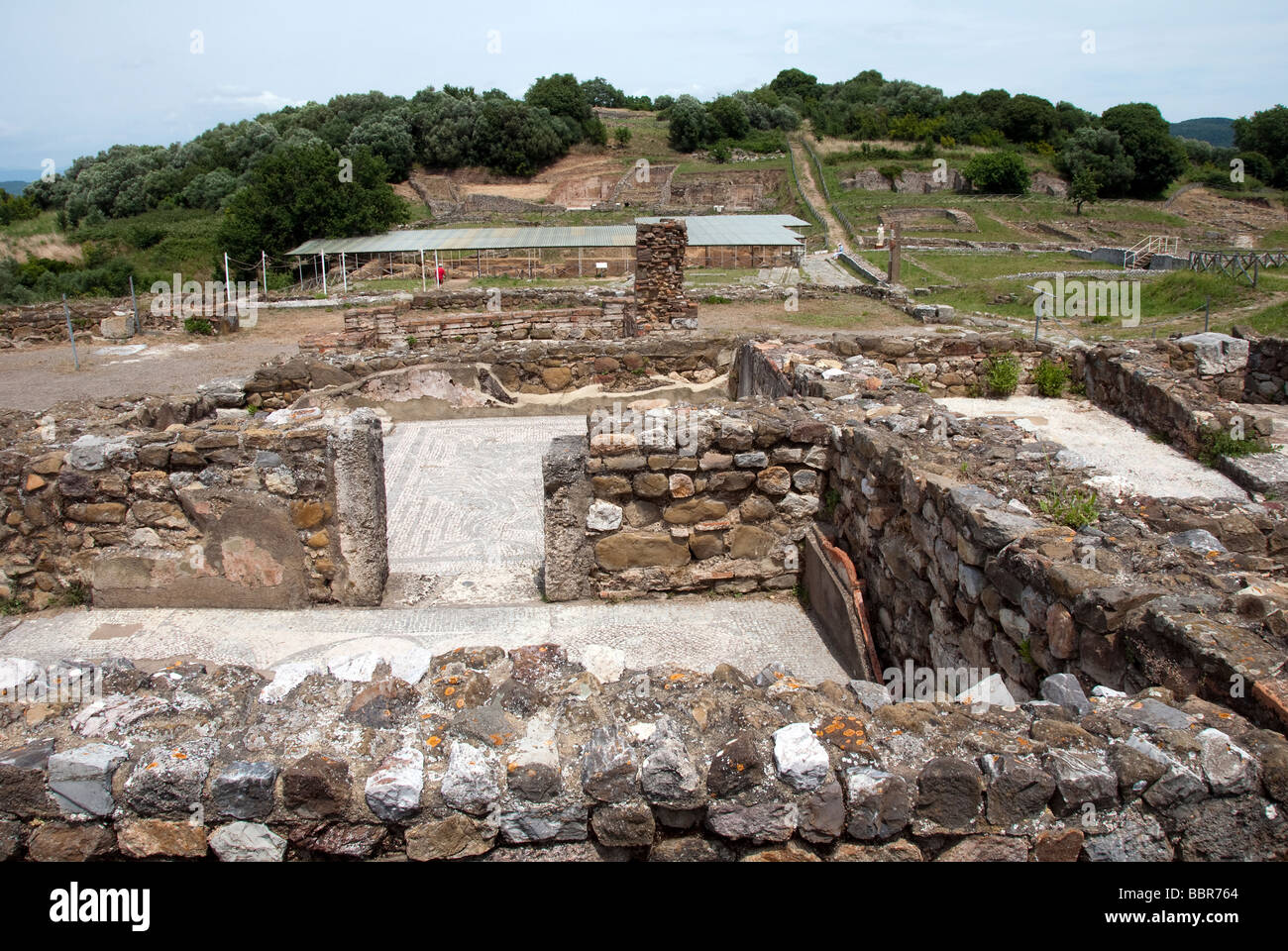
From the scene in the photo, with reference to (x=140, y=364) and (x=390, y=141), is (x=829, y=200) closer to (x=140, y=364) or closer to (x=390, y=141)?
(x=390, y=141)

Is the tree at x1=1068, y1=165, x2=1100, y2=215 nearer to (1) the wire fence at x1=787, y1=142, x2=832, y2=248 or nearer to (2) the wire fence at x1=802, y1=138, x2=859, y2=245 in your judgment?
(2) the wire fence at x1=802, y1=138, x2=859, y2=245

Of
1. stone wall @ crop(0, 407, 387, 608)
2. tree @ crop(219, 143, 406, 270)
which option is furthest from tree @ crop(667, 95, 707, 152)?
stone wall @ crop(0, 407, 387, 608)

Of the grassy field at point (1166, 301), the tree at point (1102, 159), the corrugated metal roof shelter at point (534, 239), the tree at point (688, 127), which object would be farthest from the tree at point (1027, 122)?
the grassy field at point (1166, 301)

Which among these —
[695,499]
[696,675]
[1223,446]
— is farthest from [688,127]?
[696,675]

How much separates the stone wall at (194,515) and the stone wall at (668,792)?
10.2 ft

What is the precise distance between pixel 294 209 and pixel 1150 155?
172 ft

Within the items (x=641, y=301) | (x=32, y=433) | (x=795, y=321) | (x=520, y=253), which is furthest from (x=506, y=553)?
(x=520, y=253)

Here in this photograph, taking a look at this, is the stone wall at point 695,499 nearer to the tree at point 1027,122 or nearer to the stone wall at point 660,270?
the stone wall at point 660,270

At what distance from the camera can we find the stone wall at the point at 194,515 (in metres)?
5.79

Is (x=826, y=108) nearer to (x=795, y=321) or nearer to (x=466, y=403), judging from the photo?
(x=795, y=321)

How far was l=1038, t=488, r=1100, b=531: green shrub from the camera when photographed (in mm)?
4422

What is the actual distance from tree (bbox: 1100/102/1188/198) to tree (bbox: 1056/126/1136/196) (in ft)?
1.82

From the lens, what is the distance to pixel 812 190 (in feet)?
169

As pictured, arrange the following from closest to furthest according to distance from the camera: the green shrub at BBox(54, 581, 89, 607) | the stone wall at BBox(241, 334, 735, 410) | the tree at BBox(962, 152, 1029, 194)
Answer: the green shrub at BBox(54, 581, 89, 607) → the stone wall at BBox(241, 334, 735, 410) → the tree at BBox(962, 152, 1029, 194)
